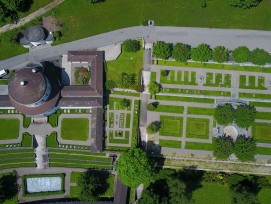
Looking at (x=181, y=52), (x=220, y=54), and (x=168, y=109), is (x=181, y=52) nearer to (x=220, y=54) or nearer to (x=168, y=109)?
(x=220, y=54)

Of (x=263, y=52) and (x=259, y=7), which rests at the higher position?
(x=259, y=7)

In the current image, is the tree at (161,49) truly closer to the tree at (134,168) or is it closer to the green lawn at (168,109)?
the green lawn at (168,109)

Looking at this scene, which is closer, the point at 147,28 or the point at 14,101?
the point at 14,101

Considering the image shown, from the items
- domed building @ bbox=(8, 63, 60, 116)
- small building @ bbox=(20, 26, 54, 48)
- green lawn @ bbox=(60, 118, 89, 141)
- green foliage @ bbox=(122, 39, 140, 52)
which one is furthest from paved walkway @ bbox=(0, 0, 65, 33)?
green lawn @ bbox=(60, 118, 89, 141)

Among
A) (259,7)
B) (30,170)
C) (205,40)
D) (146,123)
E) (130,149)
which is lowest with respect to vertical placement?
(30,170)

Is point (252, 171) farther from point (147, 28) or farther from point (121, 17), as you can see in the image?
point (121, 17)

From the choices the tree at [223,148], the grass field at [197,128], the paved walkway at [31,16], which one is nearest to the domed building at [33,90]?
the paved walkway at [31,16]

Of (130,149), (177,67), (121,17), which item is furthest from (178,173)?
(121,17)
